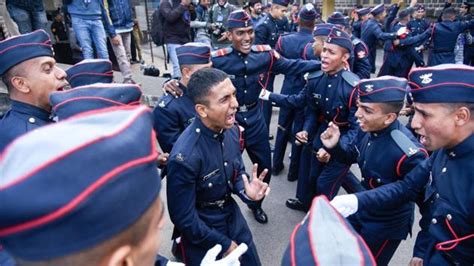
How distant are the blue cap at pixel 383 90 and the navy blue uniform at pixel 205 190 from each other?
1035mm

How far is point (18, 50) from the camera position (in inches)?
96.6

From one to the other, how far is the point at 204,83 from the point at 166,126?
3.28ft

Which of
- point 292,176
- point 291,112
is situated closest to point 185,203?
point 292,176

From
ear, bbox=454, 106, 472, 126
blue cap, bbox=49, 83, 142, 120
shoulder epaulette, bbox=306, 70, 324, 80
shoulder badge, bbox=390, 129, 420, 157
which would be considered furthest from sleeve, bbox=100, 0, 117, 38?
ear, bbox=454, 106, 472, 126

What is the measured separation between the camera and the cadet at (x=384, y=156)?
255cm

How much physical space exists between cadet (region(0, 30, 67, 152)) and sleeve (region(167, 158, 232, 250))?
0.95m

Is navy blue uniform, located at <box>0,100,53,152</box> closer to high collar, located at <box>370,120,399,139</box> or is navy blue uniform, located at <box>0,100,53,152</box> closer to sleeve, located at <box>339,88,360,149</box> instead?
high collar, located at <box>370,120,399,139</box>

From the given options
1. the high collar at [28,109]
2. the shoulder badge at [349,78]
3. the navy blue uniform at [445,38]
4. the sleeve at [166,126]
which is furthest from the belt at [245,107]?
the navy blue uniform at [445,38]

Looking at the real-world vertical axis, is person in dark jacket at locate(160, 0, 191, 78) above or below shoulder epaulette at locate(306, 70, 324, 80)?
above

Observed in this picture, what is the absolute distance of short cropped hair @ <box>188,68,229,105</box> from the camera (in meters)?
2.52

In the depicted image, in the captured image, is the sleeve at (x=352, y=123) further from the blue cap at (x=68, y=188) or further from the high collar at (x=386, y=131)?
the blue cap at (x=68, y=188)

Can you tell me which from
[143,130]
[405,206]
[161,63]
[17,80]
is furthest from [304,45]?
[161,63]

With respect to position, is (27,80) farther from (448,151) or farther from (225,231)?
(448,151)

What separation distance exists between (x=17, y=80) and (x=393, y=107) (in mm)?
2619
